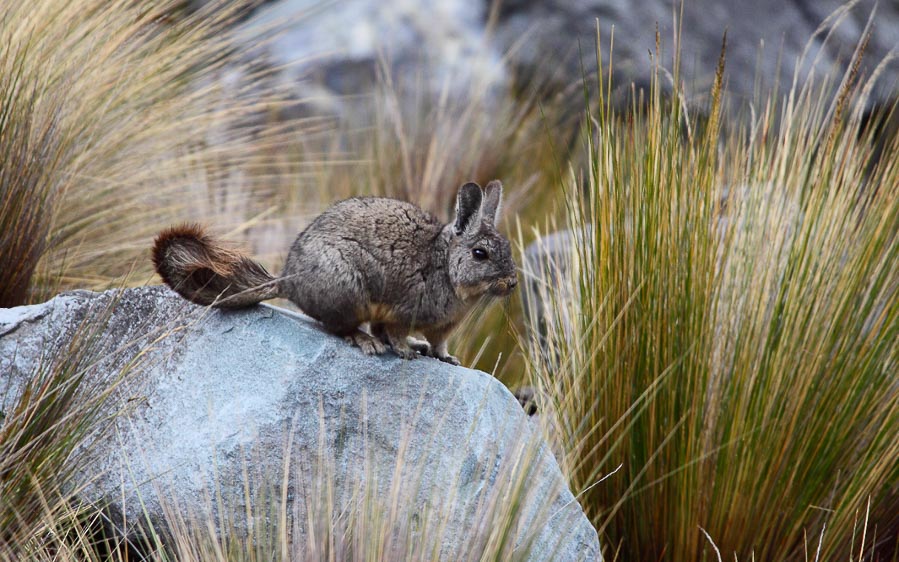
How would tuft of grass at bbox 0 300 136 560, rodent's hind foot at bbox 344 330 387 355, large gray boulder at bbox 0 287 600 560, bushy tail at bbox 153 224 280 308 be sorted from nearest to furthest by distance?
tuft of grass at bbox 0 300 136 560
large gray boulder at bbox 0 287 600 560
bushy tail at bbox 153 224 280 308
rodent's hind foot at bbox 344 330 387 355

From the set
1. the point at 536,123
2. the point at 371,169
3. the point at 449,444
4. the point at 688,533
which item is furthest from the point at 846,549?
the point at 536,123

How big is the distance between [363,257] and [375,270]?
0.20 ft

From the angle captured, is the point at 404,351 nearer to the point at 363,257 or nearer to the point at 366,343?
the point at 366,343

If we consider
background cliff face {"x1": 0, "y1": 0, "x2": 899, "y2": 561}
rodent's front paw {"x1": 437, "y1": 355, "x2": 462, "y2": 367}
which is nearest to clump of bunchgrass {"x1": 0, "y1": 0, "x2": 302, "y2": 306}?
background cliff face {"x1": 0, "y1": 0, "x2": 899, "y2": 561}

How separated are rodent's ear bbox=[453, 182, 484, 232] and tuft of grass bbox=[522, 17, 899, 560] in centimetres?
43

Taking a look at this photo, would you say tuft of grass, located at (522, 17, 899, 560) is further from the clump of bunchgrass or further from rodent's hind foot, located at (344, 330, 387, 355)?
the clump of bunchgrass

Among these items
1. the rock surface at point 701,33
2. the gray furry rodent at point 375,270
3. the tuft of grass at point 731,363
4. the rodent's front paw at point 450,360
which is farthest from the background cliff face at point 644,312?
the rock surface at point 701,33

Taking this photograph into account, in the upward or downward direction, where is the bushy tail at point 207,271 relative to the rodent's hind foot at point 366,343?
upward

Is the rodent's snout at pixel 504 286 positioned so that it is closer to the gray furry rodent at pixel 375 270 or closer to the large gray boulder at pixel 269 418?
the gray furry rodent at pixel 375 270

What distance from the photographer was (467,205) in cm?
362

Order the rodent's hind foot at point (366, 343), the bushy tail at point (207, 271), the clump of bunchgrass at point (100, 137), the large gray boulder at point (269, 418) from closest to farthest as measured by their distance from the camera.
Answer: the large gray boulder at point (269, 418), the bushy tail at point (207, 271), the rodent's hind foot at point (366, 343), the clump of bunchgrass at point (100, 137)

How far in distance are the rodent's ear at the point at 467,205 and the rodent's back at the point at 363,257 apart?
12 centimetres

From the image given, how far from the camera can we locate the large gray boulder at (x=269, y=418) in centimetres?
306

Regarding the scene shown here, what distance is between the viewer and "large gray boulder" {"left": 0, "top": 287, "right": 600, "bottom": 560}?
3.06 meters
